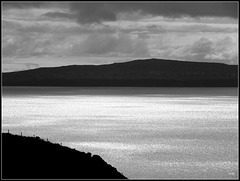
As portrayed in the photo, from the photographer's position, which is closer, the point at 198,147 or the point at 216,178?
the point at 216,178

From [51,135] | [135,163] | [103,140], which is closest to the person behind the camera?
[135,163]

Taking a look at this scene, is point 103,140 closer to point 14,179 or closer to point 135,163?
point 135,163

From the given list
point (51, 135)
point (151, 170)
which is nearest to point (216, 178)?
point (151, 170)

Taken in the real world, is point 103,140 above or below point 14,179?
above

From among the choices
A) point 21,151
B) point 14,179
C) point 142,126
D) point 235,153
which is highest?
point 142,126

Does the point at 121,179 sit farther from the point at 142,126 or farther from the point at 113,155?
the point at 142,126

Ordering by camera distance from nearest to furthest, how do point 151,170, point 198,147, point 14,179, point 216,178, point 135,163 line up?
point 14,179 < point 216,178 < point 151,170 < point 135,163 < point 198,147
